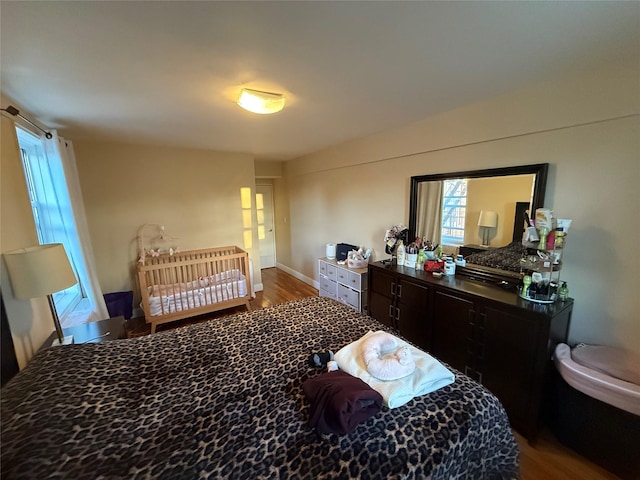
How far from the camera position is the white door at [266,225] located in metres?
5.61

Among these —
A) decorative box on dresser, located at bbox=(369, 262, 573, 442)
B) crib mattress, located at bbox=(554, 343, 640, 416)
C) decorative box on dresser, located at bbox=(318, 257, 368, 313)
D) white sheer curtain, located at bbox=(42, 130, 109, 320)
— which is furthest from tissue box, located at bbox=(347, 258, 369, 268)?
white sheer curtain, located at bbox=(42, 130, 109, 320)

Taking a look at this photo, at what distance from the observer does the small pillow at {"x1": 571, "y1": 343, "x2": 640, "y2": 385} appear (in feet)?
5.07

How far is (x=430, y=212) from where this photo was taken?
106 inches

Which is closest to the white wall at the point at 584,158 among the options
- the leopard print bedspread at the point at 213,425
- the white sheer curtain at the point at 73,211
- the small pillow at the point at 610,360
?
the small pillow at the point at 610,360

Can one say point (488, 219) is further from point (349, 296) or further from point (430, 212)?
point (349, 296)

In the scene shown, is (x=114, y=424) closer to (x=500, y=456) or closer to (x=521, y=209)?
(x=500, y=456)

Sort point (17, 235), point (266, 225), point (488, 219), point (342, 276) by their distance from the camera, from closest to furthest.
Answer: point (17, 235), point (488, 219), point (342, 276), point (266, 225)

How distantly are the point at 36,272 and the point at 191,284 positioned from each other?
215cm

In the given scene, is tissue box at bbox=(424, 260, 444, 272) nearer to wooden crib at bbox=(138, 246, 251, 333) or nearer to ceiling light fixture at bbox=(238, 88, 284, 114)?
ceiling light fixture at bbox=(238, 88, 284, 114)

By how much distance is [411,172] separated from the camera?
2.82 m

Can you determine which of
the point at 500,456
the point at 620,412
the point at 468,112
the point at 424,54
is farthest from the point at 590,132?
the point at 500,456

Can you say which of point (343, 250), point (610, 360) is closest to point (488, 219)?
point (610, 360)

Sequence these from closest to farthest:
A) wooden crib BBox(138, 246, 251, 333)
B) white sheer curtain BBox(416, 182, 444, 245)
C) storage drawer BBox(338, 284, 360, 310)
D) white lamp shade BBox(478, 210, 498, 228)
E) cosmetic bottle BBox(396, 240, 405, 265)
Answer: white lamp shade BBox(478, 210, 498, 228) < white sheer curtain BBox(416, 182, 444, 245) < cosmetic bottle BBox(396, 240, 405, 265) < wooden crib BBox(138, 246, 251, 333) < storage drawer BBox(338, 284, 360, 310)

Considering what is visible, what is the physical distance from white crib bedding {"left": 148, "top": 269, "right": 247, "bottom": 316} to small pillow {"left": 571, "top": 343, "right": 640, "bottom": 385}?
337 centimetres
